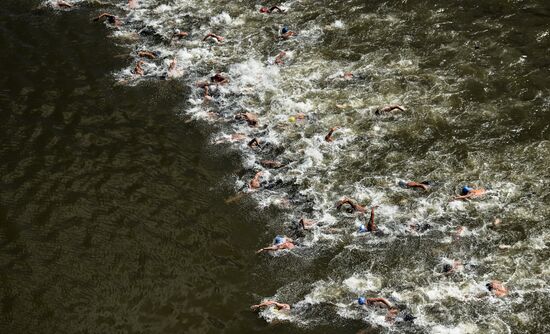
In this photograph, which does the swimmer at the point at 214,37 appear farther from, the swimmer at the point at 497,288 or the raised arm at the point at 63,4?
the swimmer at the point at 497,288

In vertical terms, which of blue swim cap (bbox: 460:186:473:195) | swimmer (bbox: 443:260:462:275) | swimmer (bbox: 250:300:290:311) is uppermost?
blue swim cap (bbox: 460:186:473:195)

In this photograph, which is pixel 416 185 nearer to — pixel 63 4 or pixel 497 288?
pixel 497 288

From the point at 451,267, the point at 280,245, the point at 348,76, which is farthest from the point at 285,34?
the point at 451,267

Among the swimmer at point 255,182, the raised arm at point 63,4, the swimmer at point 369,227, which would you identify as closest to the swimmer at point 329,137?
the swimmer at point 255,182

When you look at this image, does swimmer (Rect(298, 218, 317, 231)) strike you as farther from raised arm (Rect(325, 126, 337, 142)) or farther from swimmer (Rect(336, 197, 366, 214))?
raised arm (Rect(325, 126, 337, 142))

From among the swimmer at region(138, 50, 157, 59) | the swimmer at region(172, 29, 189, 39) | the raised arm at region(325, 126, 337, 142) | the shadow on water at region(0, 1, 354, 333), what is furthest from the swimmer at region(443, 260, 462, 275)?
the swimmer at region(172, 29, 189, 39)

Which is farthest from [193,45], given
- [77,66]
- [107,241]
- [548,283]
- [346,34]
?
[548,283]
